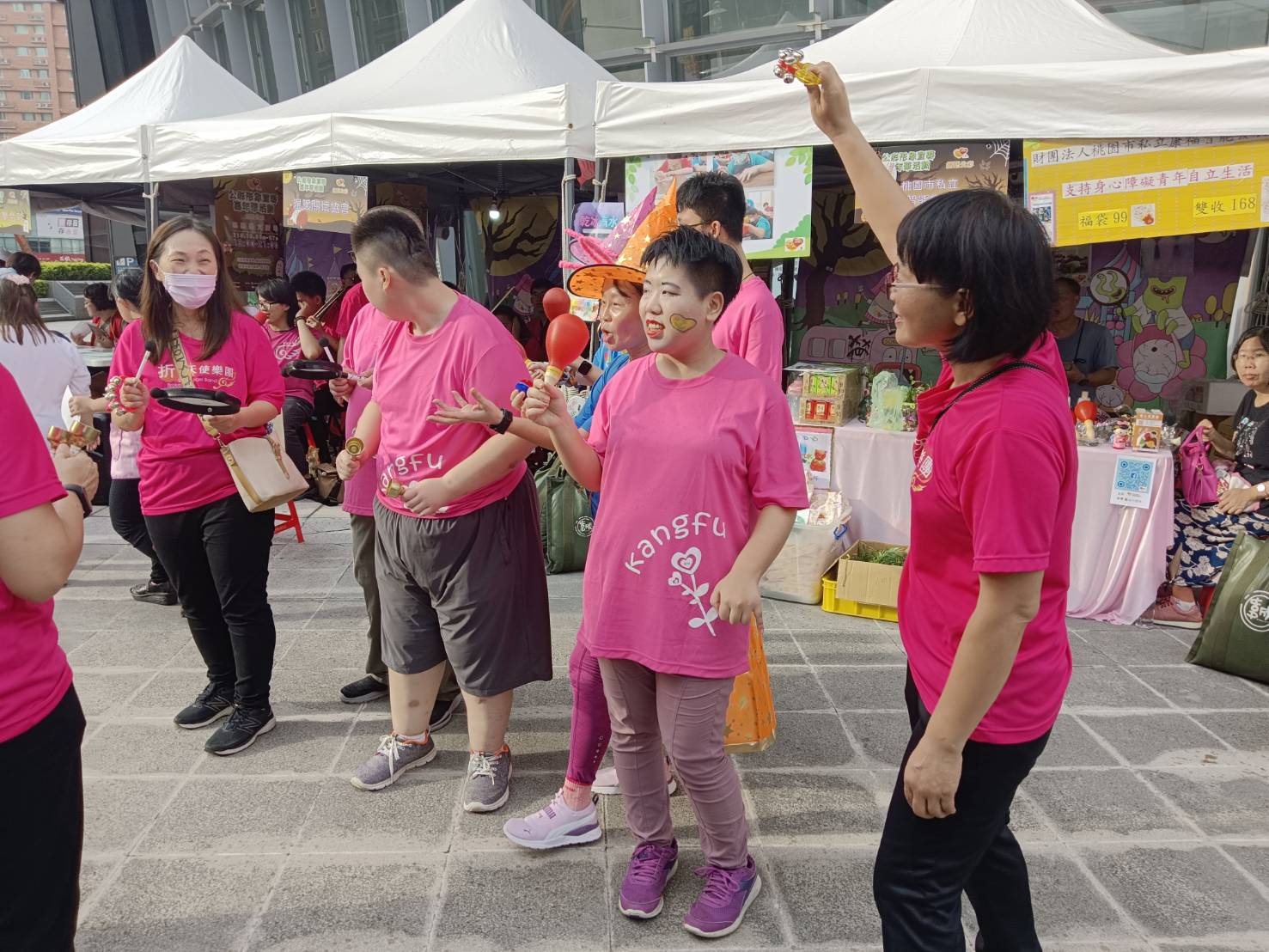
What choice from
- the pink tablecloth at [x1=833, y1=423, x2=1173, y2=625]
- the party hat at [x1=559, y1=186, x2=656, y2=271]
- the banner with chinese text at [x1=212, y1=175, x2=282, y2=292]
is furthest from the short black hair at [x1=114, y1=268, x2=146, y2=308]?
the banner with chinese text at [x1=212, y1=175, x2=282, y2=292]

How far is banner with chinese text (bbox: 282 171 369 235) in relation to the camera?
21.0ft

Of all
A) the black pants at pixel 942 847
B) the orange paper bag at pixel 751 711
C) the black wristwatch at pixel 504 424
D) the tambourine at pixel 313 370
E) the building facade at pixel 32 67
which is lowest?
the orange paper bag at pixel 751 711

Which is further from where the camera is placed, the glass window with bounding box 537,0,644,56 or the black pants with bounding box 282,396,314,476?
the glass window with bounding box 537,0,644,56

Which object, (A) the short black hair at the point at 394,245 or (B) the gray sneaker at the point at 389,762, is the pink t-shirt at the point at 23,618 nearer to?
(A) the short black hair at the point at 394,245

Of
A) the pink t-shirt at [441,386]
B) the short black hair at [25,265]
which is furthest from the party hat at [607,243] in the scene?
the short black hair at [25,265]

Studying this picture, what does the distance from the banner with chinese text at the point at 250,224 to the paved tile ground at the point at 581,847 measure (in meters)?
6.16

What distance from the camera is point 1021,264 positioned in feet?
4.49

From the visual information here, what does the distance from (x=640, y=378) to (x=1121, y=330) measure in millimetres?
6320

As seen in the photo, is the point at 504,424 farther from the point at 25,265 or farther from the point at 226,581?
the point at 25,265

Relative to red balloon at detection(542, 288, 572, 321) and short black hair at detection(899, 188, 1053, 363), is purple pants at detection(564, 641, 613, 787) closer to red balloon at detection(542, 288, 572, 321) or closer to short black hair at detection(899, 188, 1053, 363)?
red balloon at detection(542, 288, 572, 321)

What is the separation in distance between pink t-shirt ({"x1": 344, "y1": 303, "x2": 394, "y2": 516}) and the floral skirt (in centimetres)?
407

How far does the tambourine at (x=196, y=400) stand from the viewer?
2820 millimetres

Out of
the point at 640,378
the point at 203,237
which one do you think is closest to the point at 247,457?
the point at 203,237

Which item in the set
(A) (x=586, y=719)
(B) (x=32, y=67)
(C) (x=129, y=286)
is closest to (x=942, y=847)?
(A) (x=586, y=719)
